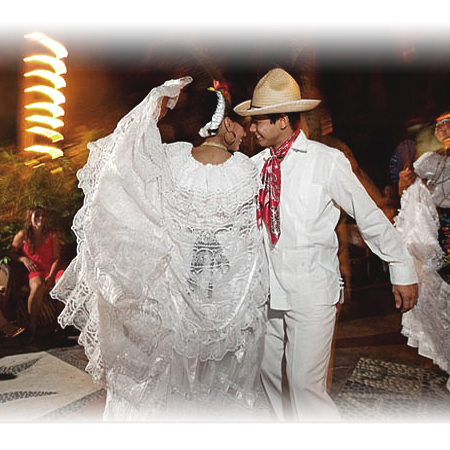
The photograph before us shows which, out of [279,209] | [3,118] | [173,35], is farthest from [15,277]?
[279,209]

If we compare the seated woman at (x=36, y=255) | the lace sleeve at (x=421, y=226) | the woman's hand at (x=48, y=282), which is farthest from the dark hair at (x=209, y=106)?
the woman's hand at (x=48, y=282)

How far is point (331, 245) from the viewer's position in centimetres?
168

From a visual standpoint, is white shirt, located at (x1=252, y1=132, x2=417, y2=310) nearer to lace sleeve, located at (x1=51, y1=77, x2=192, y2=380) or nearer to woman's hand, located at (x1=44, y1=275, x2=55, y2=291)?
lace sleeve, located at (x1=51, y1=77, x2=192, y2=380)

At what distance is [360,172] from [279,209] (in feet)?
11.0

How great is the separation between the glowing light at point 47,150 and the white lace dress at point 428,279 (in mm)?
3044

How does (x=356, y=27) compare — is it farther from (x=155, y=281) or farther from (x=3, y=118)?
(x=3, y=118)

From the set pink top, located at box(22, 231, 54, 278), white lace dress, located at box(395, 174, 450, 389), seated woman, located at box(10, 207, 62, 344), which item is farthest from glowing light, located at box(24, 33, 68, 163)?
white lace dress, located at box(395, 174, 450, 389)

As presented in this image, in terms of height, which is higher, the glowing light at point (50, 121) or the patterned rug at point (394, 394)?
the glowing light at point (50, 121)

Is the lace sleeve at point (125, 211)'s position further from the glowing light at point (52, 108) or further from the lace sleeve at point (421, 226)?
the lace sleeve at point (421, 226)

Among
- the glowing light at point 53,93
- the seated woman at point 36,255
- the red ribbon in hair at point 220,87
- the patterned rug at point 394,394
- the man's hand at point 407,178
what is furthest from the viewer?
the seated woman at point 36,255

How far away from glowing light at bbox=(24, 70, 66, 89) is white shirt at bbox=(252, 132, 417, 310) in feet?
6.83

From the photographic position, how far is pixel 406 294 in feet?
5.15

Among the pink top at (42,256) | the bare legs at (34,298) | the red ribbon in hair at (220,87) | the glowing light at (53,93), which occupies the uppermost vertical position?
the glowing light at (53,93)

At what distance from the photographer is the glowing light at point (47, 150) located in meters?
3.16
